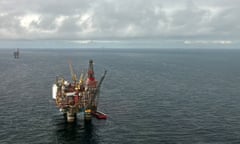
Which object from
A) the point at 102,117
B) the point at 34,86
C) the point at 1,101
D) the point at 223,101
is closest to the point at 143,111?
the point at 102,117

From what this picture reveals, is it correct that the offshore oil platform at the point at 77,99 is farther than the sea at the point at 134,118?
Yes

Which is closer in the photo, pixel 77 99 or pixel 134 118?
pixel 77 99

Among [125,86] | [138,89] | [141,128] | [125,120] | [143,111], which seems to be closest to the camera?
[141,128]

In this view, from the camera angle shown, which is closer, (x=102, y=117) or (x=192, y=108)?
(x=102, y=117)

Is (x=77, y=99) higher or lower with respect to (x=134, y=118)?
higher

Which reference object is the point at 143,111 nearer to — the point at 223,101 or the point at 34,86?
the point at 223,101

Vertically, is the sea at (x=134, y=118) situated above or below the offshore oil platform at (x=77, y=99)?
below

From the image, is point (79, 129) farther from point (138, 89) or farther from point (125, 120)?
point (138, 89)

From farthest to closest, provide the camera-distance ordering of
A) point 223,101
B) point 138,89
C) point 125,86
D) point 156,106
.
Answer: point 125,86
point 138,89
point 223,101
point 156,106

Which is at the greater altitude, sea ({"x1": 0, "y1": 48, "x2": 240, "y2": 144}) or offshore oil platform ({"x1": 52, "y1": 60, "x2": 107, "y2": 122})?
offshore oil platform ({"x1": 52, "y1": 60, "x2": 107, "y2": 122})

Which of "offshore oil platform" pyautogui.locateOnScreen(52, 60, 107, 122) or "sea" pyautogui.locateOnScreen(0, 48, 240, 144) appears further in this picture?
"offshore oil platform" pyautogui.locateOnScreen(52, 60, 107, 122)
